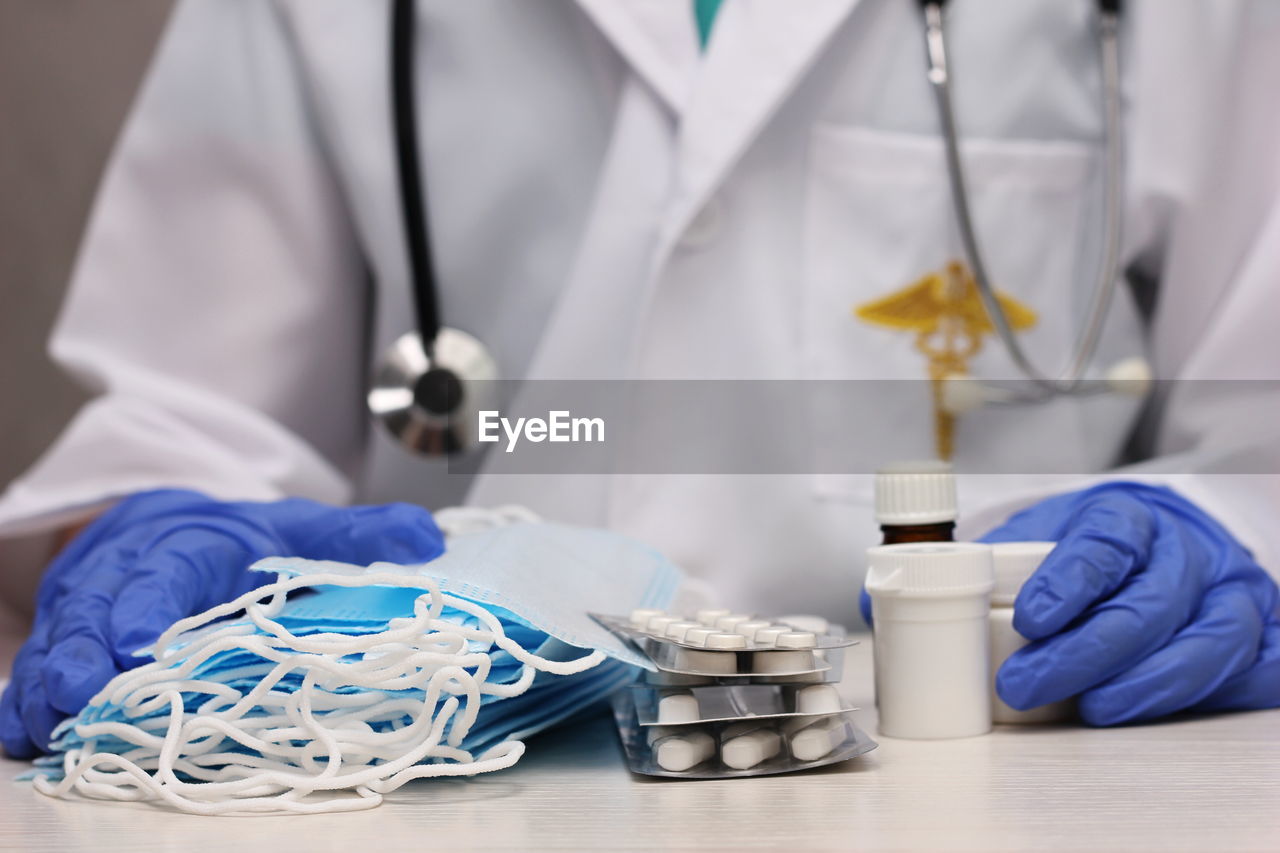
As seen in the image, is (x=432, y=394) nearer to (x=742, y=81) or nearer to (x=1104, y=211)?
(x=742, y=81)

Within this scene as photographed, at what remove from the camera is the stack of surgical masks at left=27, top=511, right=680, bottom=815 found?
375 millimetres

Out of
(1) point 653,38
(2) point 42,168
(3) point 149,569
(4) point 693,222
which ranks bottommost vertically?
(3) point 149,569

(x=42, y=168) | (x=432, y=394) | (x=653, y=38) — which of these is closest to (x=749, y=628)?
(x=432, y=394)

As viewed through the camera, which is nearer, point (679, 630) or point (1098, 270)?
point (679, 630)

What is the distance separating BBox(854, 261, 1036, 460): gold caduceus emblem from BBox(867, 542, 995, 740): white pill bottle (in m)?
0.39

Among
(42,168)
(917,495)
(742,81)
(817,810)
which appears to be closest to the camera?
(817,810)

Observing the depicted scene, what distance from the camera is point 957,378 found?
0.79 metres

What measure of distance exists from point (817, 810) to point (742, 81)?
0.56 metres

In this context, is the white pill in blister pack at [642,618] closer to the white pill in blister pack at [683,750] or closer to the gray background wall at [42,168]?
the white pill in blister pack at [683,750]

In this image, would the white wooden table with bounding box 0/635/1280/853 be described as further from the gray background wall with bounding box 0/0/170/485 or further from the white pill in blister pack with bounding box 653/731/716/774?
the gray background wall with bounding box 0/0/170/485

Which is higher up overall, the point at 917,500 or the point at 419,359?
the point at 419,359

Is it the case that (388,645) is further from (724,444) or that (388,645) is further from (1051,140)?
(1051,140)

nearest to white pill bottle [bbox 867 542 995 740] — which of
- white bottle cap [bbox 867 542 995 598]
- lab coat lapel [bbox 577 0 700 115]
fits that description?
white bottle cap [bbox 867 542 995 598]

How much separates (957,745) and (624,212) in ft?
1.66
